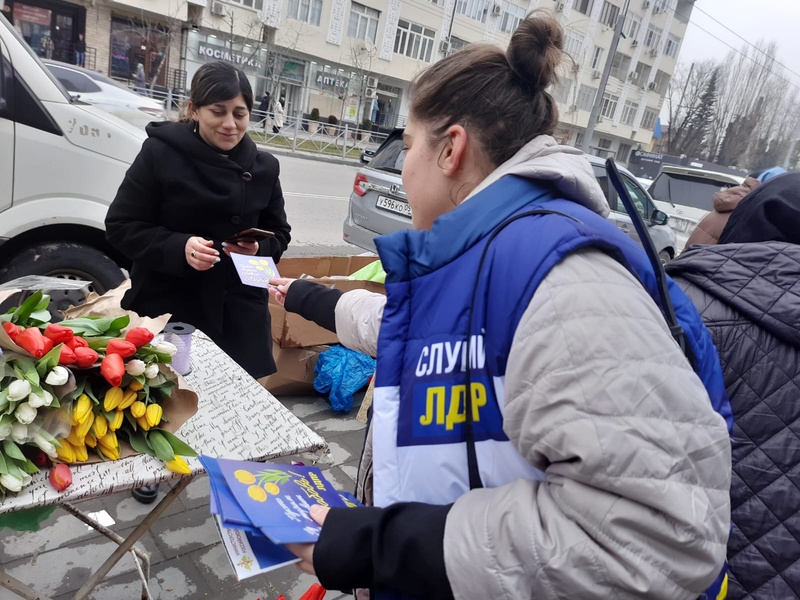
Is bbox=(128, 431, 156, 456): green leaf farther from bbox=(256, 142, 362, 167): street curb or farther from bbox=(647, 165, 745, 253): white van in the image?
bbox=(256, 142, 362, 167): street curb

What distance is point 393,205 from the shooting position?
19.2ft

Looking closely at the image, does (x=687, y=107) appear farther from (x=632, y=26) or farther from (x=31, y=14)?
(x=31, y=14)

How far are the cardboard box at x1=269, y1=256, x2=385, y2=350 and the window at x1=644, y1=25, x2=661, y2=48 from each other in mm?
46859

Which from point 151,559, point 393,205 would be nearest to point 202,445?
point 151,559

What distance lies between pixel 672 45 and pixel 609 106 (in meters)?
7.94

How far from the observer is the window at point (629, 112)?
45719mm

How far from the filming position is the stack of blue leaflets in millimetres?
1004

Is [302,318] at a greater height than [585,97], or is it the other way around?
[585,97]

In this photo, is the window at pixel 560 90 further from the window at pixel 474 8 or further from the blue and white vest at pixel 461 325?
the window at pixel 474 8

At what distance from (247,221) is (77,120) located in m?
1.74

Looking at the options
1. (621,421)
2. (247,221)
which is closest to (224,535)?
(621,421)

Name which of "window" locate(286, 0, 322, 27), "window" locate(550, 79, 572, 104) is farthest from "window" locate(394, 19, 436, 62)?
"window" locate(550, 79, 572, 104)

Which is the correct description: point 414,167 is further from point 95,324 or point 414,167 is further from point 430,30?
point 430,30

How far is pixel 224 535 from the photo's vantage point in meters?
1.05
